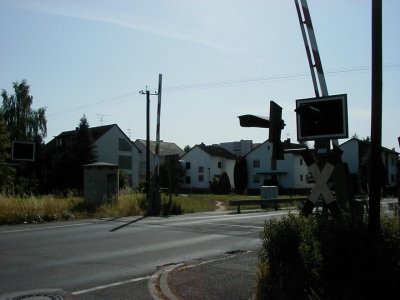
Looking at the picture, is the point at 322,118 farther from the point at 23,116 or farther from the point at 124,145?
the point at 124,145

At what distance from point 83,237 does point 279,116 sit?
403 inches

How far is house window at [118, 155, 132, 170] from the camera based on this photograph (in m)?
78.4

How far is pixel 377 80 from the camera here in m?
5.27

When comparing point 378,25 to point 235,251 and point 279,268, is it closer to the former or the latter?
point 279,268

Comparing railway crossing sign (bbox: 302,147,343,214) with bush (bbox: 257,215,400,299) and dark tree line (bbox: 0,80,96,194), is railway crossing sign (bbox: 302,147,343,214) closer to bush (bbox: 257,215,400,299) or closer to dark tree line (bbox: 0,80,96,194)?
bush (bbox: 257,215,400,299)

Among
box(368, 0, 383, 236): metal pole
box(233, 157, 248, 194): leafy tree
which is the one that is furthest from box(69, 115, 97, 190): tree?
box(368, 0, 383, 236): metal pole

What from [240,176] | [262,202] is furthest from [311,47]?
[240,176]

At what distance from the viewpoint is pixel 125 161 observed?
79.6 meters

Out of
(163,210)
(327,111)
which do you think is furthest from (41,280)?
(163,210)

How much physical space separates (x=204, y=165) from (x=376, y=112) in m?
78.8

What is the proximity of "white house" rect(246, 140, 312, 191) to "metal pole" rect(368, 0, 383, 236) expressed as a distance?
2526 inches

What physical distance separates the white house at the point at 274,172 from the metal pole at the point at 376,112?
64.2 metres

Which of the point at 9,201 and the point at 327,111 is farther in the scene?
the point at 9,201

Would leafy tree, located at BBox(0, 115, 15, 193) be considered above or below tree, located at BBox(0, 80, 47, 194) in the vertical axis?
below
